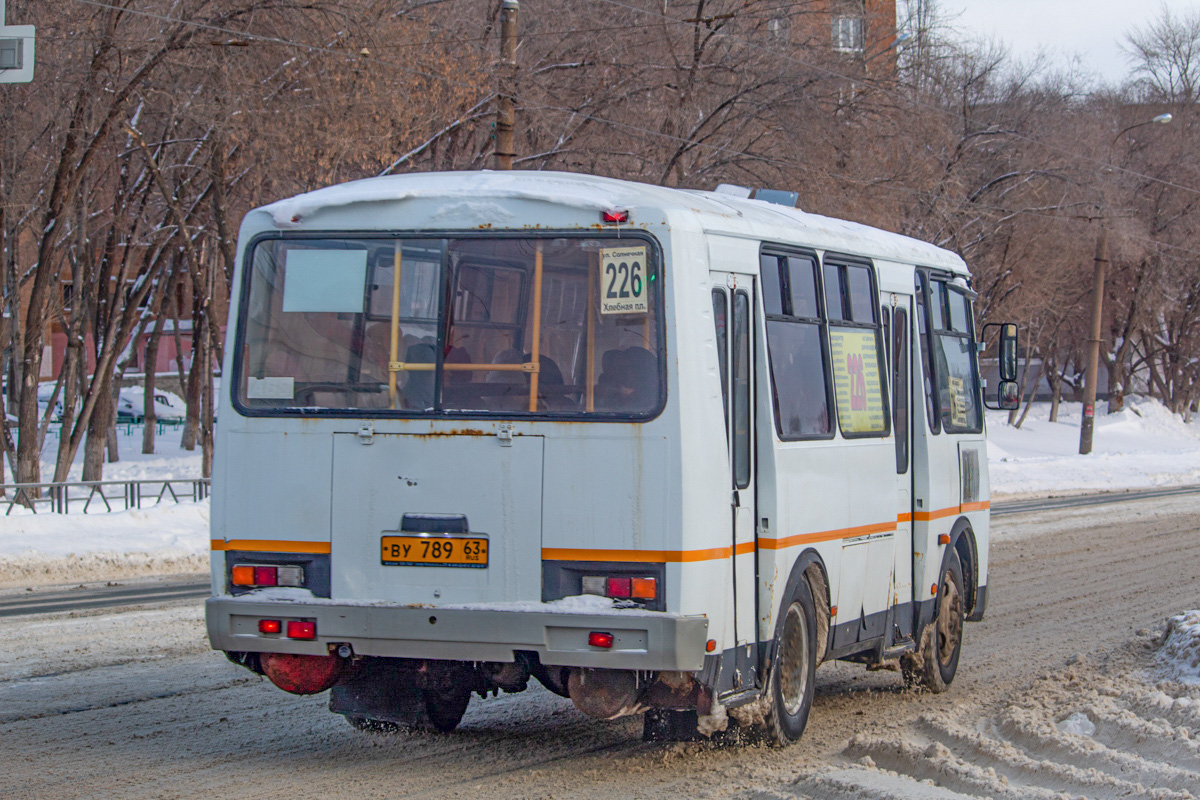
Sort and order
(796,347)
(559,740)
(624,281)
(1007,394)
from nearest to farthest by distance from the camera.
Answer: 1. (624,281)
2. (559,740)
3. (796,347)
4. (1007,394)

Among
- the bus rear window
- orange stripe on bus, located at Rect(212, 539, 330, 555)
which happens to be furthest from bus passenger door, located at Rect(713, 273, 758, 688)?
orange stripe on bus, located at Rect(212, 539, 330, 555)

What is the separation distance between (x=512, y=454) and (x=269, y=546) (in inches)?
48.7

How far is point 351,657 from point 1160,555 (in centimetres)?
1359

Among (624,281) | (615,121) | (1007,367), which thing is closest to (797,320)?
(624,281)

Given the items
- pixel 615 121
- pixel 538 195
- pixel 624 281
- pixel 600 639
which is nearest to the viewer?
pixel 600 639

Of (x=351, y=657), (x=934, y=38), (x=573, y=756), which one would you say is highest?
(x=934, y=38)

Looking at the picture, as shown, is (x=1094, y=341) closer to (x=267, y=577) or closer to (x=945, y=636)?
(x=945, y=636)

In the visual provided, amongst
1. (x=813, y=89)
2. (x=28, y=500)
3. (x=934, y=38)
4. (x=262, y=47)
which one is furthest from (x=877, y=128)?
(x=28, y=500)

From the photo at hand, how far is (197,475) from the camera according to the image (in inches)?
1278

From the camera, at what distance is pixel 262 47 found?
2103cm

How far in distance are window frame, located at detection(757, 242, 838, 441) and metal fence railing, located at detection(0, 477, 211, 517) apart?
14.0 m

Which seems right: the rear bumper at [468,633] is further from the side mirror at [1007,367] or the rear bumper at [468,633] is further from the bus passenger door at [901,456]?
the side mirror at [1007,367]

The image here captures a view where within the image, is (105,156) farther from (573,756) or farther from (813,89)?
(573,756)

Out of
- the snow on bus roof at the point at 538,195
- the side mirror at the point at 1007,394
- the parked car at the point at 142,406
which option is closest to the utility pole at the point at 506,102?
the side mirror at the point at 1007,394
